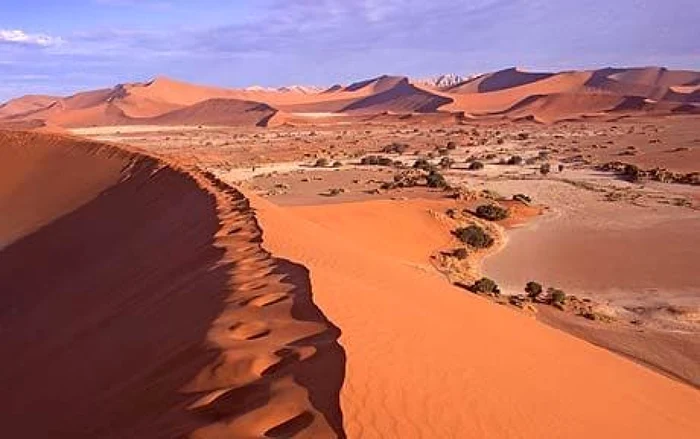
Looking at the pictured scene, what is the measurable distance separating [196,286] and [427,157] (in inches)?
1510

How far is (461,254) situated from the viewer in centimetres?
2039

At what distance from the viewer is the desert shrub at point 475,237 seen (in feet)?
72.1

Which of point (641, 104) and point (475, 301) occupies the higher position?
point (475, 301)

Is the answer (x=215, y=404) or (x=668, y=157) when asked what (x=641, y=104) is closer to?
(x=668, y=157)

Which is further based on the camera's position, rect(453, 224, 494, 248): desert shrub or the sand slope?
rect(453, 224, 494, 248): desert shrub

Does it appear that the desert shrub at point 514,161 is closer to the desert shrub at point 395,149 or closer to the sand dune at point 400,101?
the desert shrub at point 395,149

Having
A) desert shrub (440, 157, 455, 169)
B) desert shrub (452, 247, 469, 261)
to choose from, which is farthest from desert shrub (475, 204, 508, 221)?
desert shrub (440, 157, 455, 169)

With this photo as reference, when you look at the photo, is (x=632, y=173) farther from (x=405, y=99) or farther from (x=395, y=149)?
(x=405, y=99)

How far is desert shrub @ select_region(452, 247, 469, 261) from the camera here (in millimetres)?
20266

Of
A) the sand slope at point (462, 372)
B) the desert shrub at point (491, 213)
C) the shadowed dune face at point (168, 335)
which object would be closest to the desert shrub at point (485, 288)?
the sand slope at point (462, 372)

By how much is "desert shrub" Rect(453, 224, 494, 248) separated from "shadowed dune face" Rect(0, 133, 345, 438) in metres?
7.10

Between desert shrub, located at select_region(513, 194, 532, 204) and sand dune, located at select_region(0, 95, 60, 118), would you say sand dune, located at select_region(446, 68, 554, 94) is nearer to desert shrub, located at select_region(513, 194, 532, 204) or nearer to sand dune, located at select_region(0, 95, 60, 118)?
sand dune, located at select_region(0, 95, 60, 118)

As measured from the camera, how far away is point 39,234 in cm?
2181

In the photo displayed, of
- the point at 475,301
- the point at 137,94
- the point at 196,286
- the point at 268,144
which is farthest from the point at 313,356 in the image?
the point at 137,94
